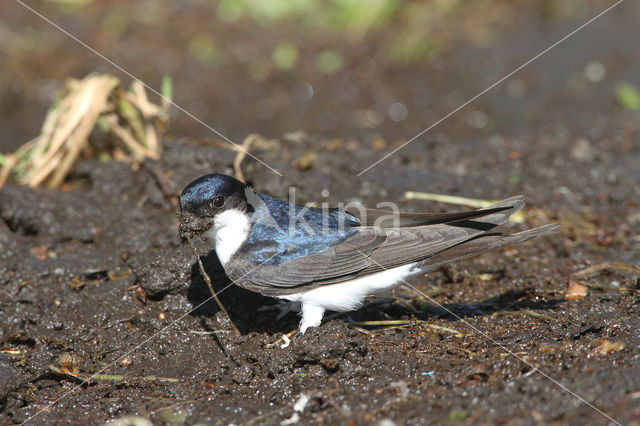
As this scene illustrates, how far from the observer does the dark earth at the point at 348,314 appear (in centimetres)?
338

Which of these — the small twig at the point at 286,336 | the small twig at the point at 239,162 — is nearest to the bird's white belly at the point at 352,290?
the small twig at the point at 286,336

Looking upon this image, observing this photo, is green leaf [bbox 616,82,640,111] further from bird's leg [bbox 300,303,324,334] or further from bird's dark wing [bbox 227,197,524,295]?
bird's leg [bbox 300,303,324,334]

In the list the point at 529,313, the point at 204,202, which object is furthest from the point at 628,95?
the point at 204,202

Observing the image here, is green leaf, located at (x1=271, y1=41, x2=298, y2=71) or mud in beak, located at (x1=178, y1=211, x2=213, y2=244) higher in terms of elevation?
green leaf, located at (x1=271, y1=41, x2=298, y2=71)

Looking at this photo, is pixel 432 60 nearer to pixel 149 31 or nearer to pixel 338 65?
pixel 338 65

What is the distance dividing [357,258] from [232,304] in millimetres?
913

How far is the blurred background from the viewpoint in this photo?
8078 millimetres

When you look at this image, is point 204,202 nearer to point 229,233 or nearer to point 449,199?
point 229,233

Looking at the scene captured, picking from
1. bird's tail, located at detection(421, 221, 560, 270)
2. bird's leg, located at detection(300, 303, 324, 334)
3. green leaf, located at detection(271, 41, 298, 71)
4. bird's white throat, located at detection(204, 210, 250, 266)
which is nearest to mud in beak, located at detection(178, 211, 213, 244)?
bird's white throat, located at detection(204, 210, 250, 266)

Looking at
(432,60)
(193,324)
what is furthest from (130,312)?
(432,60)

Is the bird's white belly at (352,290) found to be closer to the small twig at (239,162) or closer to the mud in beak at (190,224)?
the mud in beak at (190,224)

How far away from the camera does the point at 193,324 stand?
429 cm

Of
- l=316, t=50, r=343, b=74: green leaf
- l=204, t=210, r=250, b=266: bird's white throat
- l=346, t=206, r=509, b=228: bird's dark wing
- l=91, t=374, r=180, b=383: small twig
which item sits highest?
l=316, t=50, r=343, b=74: green leaf

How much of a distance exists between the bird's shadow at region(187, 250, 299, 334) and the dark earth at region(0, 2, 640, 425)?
11 millimetres
